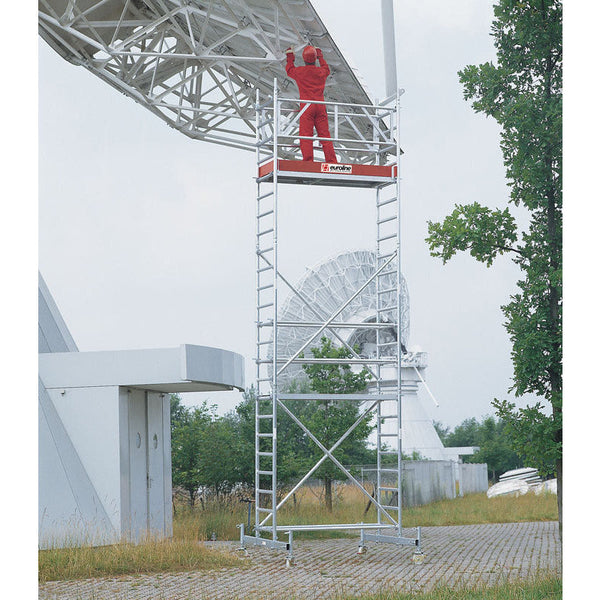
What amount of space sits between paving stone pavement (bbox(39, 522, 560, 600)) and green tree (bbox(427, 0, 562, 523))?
5.69 feet

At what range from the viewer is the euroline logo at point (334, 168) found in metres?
13.4

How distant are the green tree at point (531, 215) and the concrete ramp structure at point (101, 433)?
15.6ft

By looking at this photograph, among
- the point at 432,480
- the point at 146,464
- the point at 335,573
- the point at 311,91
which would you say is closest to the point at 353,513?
the point at 146,464

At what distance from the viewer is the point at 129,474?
15.0 metres

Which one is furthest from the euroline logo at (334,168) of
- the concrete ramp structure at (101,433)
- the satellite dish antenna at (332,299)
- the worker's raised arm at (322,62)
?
the satellite dish antenna at (332,299)

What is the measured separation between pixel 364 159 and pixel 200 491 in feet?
35.1

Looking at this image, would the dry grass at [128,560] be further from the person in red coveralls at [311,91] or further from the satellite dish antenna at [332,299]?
the satellite dish antenna at [332,299]

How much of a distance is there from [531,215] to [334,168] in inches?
115

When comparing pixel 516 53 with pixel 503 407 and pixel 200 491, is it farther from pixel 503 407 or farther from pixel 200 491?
pixel 200 491

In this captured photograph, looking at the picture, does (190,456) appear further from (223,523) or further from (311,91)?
(311,91)

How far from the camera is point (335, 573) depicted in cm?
1199

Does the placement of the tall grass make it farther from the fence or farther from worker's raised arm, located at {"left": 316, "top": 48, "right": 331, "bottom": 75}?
worker's raised arm, located at {"left": 316, "top": 48, "right": 331, "bottom": 75}

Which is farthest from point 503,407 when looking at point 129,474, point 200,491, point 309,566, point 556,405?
point 200,491

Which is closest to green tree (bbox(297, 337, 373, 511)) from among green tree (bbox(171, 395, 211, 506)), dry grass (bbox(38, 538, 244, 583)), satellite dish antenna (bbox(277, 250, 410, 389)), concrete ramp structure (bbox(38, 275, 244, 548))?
green tree (bbox(171, 395, 211, 506))
